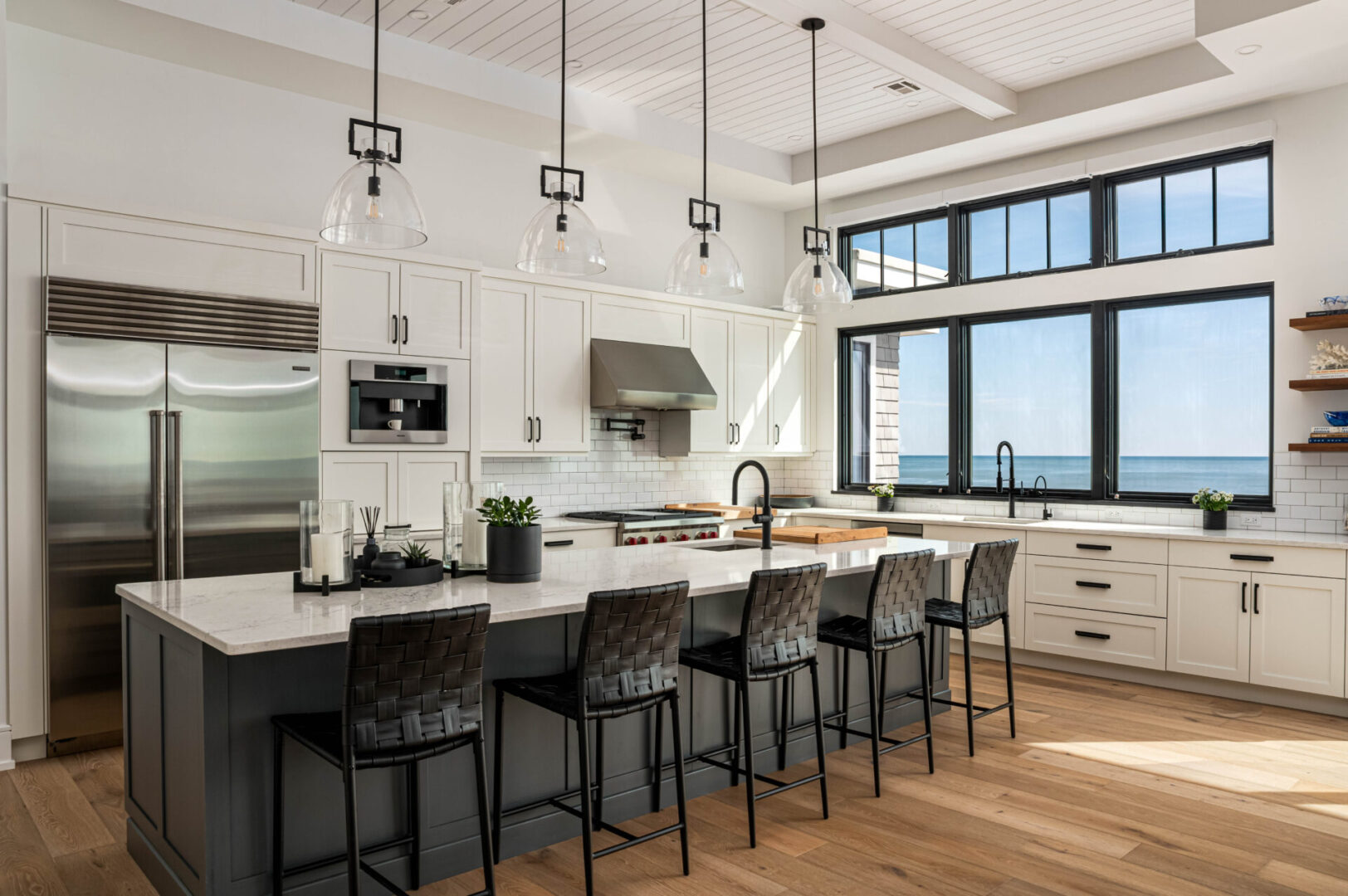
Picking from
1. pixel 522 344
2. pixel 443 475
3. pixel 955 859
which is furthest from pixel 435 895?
pixel 522 344

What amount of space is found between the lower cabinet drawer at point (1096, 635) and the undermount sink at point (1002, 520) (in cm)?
54

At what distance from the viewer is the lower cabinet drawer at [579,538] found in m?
5.62

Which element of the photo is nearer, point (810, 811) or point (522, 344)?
point (810, 811)

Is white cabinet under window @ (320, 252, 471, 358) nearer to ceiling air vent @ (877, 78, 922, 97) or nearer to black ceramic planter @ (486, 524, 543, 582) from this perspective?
black ceramic planter @ (486, 524, 543, 582)

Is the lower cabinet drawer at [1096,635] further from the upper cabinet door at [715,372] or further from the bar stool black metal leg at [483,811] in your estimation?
the bar stool black metal leg at [483,811]

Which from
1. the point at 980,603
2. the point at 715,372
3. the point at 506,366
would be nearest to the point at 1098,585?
the point at 980,603

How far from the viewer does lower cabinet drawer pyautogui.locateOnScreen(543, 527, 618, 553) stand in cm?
562

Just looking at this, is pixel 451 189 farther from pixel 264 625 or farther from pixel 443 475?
pixel 264 625

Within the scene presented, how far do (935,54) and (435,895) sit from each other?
4.91 metres

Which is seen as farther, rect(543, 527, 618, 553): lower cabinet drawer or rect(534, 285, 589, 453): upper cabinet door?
rect(534, 285, 589, 453): upper cabinet door

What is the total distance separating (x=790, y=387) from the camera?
769 centimetres

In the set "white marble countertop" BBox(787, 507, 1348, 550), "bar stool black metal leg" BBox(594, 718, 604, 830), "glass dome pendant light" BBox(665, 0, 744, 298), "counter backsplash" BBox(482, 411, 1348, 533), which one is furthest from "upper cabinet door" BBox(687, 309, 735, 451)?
"bar stool black metal leg" BBox(594, 718, 604, 830)

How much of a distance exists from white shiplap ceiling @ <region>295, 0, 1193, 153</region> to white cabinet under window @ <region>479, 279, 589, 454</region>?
1.35m

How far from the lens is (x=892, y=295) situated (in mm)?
7398
